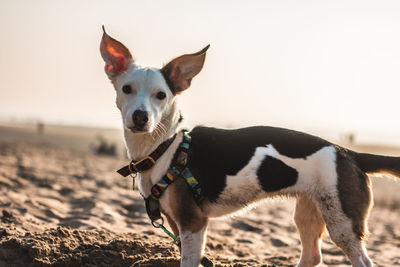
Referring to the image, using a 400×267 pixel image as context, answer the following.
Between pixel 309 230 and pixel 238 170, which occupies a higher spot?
pixel 238 170

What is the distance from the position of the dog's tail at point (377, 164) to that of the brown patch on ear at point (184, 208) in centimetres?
165

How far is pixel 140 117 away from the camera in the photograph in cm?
324

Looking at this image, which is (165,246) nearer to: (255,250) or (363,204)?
(255,250)

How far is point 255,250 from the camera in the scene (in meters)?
5.38

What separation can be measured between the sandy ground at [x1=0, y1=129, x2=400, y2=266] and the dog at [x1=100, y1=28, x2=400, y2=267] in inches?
21.9

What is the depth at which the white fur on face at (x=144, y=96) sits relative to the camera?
3301mm

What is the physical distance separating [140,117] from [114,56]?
0.83 meters

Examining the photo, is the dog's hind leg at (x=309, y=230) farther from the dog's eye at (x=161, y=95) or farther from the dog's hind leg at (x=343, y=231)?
the dog's eye at (x=161, y=95)

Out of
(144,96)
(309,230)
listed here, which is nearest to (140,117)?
(144,96)

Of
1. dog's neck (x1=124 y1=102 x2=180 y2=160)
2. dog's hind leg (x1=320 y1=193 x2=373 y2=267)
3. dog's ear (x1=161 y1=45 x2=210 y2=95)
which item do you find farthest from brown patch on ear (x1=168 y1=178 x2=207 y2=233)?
dog's hind leg (x1=320 y1=193 x2=373 y2=267)

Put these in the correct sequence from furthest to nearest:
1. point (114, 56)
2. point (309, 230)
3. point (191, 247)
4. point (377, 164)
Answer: point (309, 230), point (377, 164), point (114, 56), point (191, 247)

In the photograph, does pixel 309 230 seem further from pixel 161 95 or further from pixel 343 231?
pixel 161 95

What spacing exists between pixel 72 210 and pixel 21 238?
6.89ft

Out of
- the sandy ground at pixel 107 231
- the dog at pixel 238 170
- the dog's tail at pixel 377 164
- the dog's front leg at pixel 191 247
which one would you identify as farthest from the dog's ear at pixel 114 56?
the dog's tail at pixel 377 164
